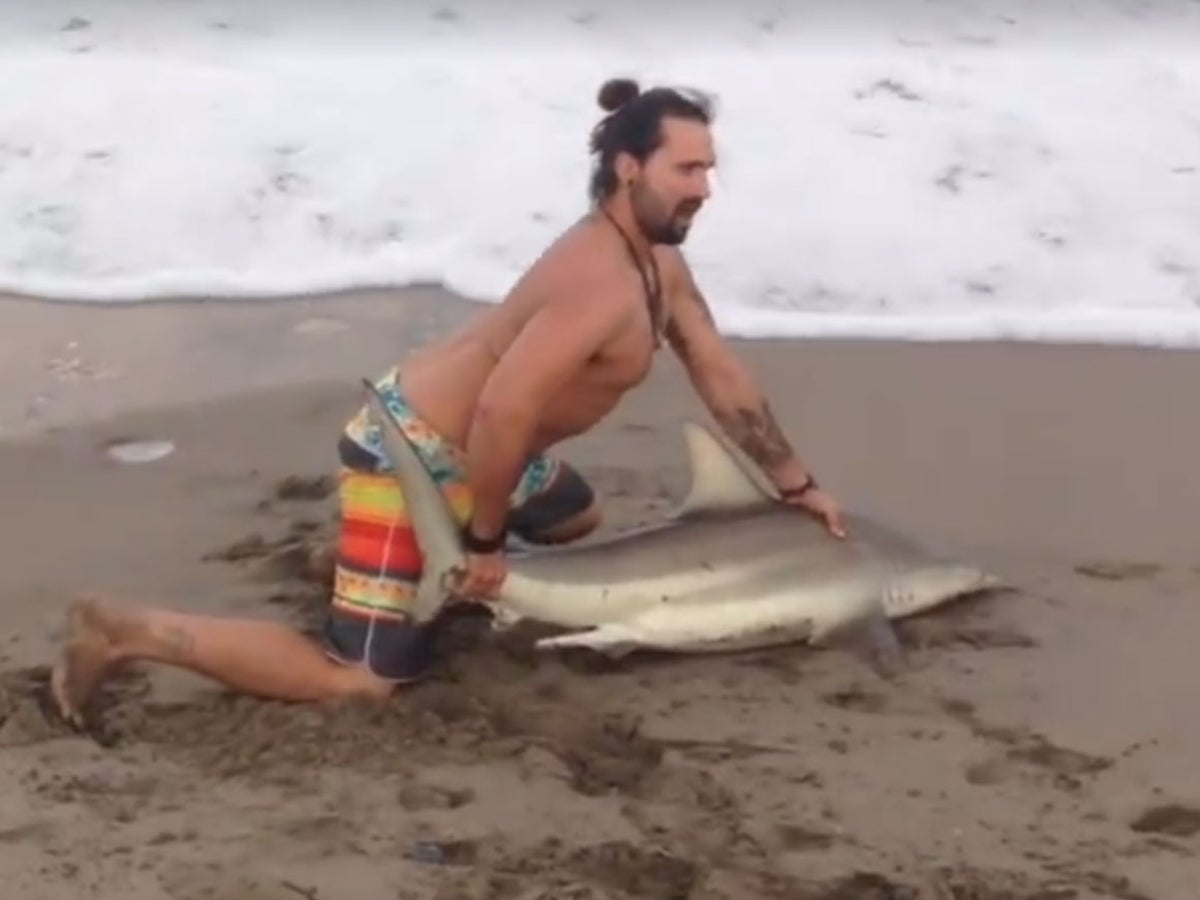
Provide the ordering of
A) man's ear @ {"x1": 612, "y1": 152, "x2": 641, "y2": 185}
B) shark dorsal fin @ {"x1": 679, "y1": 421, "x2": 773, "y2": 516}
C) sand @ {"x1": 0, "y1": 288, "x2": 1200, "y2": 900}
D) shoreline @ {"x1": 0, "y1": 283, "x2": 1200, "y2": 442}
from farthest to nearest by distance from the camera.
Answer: shoreline @ {"x1": 0, "y1": 283, "x2": 1200, "y2": 442} → shark dorsal fin @ {"x1": 679, "y1": 421, "x2": 773, "y2": 516} → man's ear @ {"x1": 612, "y1": 152, "x2": 641, "y2": 185} → sand @ {"x1": 0, "y1": 288, "x2": 1200, "y2": 900}

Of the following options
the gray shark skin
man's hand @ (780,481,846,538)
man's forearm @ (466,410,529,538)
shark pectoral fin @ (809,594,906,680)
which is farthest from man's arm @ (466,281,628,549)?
shark pectoral fin @ (809,594,906,680)

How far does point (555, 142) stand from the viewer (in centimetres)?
794

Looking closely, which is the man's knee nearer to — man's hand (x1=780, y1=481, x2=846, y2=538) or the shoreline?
man's hand (x1=780, y1=481, x2=846, y2=538)

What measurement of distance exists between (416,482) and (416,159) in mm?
3882

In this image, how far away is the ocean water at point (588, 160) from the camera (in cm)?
686

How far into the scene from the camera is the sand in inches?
140

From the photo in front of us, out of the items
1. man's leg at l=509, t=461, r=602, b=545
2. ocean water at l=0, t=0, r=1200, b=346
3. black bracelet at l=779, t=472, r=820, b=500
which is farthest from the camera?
ocean water at l=0, t=0, r=1200, b=346

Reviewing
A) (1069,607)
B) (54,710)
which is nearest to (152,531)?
(54,710)

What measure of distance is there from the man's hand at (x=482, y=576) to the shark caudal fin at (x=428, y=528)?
0.02m

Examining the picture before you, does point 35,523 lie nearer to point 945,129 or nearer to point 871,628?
point 871,628

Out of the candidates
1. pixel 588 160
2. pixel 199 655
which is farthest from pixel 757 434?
pixel 588 160

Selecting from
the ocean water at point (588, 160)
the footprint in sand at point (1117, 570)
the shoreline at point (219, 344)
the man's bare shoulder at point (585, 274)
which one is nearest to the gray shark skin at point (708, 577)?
the man's bare shoulder at point (585, 274)

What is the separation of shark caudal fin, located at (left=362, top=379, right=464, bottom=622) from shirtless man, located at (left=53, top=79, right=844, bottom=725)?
0.12ft

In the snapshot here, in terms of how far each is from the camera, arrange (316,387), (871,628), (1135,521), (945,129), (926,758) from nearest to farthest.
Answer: (926,758)
(871,628)
(1135,521)
(316,387)
(945,129)
